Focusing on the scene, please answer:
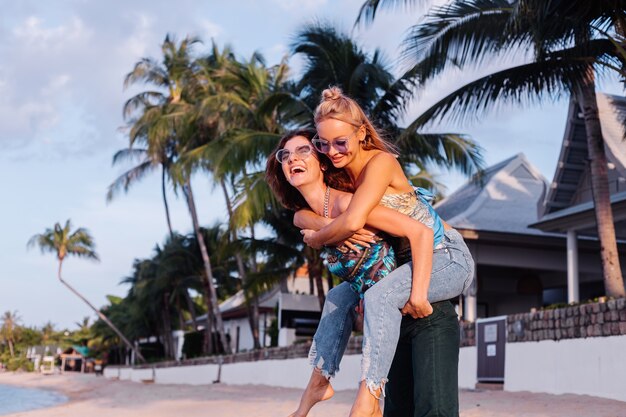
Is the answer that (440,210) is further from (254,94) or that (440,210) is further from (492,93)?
(492,93)

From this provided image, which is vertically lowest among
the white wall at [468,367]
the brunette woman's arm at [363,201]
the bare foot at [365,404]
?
the white wall at [468,367]

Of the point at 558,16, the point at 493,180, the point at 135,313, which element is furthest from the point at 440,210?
the point at 135,313

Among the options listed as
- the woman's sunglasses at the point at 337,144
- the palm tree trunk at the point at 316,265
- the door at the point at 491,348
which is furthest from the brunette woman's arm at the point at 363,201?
the palm tree trunk at the point at 316,265

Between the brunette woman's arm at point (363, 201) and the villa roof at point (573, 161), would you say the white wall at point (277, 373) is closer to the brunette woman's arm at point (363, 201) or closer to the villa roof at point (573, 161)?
the villa roof at point (573, 161)

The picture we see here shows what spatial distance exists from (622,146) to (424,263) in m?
14.3

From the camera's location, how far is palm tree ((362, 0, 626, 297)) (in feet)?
39.7

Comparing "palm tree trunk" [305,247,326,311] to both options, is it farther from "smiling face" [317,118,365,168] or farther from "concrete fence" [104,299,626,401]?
"smiling face" [317,118,365,168]

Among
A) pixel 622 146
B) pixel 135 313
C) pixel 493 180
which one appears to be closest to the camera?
pixel 622 146

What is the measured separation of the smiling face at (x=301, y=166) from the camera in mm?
3102

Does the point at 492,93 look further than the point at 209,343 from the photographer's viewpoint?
No

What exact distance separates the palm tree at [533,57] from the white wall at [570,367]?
1.69 m

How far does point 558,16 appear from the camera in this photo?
1132cm

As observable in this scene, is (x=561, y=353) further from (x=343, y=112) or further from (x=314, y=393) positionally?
(x=343, y=112)

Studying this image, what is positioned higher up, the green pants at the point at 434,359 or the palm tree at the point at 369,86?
the palm tree at the point at 369,86
